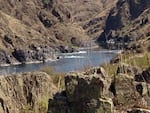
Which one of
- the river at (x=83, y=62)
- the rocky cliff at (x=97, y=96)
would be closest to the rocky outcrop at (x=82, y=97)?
the rocky cliff at (x=97, y=96)

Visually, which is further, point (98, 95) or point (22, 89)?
point (22, 89)

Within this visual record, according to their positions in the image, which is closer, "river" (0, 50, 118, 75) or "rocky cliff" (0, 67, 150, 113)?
"rocky cliff" (0, 67, 150, 113)

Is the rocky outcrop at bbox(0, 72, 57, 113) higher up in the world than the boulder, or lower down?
higher up

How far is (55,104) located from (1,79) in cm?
1173

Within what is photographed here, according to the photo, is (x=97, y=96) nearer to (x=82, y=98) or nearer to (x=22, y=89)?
(x=82, y=98)

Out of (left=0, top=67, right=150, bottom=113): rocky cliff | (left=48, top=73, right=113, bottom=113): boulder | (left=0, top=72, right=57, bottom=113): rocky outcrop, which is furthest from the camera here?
(left=0, top=72, right=57, bottom=113): rocky outcrop

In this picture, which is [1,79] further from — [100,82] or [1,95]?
[100,82]

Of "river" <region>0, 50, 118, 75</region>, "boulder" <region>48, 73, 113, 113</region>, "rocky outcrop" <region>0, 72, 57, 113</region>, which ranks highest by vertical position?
"river" <region>0, 50, 118, 75</region>

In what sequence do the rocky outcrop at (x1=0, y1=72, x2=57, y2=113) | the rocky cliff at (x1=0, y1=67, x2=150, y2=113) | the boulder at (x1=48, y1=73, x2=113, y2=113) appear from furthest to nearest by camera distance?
the rocky outcrop at (x1=0, y1=72, x2=57, y2=113) → the rocky cliff at (x1=0, y1=67, x2=150, y2=113) → the boulder at (x1=48, y1=73, x2=113, y2=113)

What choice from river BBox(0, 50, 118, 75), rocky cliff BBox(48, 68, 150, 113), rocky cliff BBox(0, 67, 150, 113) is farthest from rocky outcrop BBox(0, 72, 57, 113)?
rocky cliff BBox(48, 68, 150, 113)

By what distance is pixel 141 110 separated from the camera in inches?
348

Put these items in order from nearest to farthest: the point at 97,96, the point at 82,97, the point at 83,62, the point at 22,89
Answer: the point at 97,96 < the point at 82,97 < the point at 83,62 < the point at 22,89

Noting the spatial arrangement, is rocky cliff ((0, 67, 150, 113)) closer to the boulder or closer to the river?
the boulder

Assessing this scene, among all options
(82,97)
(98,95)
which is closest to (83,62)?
(82,97)
